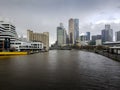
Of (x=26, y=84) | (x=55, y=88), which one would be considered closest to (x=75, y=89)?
(x=55, y=88)

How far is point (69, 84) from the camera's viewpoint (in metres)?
35.2

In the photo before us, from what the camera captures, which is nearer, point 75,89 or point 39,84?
point 75,89

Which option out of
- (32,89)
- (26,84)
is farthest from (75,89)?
(26,84)

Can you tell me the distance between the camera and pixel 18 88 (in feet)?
106

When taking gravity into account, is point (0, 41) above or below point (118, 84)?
above

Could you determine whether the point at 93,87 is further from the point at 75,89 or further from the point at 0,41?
the point at 0,41

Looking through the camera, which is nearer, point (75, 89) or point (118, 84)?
point (75, 89)

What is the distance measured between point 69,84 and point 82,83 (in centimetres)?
290

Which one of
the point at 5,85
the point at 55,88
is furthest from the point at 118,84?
the point at 5,85

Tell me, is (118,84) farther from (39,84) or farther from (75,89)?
(39,84)

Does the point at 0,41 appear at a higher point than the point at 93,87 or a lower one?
higher

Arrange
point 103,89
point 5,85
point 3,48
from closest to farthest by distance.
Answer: point 103,89
point 5,85
point 3,48

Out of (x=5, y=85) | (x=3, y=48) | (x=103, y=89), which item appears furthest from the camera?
(x=3, y=48)

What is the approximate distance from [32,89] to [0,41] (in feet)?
566
